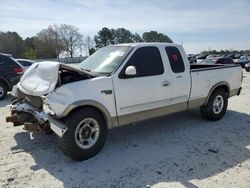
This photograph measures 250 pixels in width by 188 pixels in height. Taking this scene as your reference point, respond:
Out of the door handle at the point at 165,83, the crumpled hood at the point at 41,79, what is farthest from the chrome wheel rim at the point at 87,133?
the door handle at the point at 165,83

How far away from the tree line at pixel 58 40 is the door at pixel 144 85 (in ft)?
209

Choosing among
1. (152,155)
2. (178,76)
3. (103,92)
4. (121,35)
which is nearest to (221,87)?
(178,76)

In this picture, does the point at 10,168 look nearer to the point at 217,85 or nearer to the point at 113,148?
the point at 113,148

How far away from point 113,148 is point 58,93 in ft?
5.02

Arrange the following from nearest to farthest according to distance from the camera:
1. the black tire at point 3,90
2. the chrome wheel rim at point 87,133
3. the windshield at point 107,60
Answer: the chrome wheel rim at point 87,133 < the windshield at point 107,60 < the black tire at point 3,90

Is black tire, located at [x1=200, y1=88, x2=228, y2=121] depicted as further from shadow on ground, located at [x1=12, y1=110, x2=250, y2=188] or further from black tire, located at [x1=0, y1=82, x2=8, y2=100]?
black tire, located at [x1=0, y1=82, x2=8, y2=100]

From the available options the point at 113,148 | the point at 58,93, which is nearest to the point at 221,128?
the point at 113,148

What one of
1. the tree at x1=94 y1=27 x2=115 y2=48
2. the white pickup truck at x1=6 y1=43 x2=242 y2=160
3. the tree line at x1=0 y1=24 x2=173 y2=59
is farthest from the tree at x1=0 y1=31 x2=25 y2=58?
the white pickup truck at x1=6 y1=43 x2=242 y2=160

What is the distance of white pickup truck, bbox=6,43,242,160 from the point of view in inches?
187

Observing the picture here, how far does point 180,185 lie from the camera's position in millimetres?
4105

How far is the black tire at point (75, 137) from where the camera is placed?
15.3ft

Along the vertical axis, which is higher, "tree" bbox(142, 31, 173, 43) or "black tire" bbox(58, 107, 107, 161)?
"tree" bbox(142, 31, 173, 43)

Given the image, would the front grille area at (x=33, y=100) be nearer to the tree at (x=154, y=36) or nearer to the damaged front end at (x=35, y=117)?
the damaged front end at (x=35, y=117)

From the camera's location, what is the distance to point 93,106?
16.2ft
